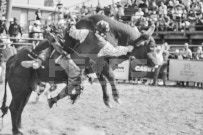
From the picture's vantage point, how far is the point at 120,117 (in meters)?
8.19

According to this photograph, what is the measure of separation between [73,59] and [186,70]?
938 cm

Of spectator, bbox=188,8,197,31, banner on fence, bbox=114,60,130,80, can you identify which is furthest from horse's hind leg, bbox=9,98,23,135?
spectator, bbox=188,8,197,31

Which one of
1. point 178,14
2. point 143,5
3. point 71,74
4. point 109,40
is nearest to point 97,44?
point 109,40

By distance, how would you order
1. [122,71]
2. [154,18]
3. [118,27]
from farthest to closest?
[154,18]
[122,71]
[118,27]

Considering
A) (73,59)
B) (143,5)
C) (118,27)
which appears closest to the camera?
(118,27)

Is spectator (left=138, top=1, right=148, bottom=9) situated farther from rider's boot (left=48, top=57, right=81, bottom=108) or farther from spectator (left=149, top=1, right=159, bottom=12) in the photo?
rider's boot (left=48, top=57, right=81, bottom=108)

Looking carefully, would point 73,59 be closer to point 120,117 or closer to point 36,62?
point 36,62

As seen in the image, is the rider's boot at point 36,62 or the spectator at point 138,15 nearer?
the rider's boot at point 36,62

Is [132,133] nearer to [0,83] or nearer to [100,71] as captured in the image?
[100,71]

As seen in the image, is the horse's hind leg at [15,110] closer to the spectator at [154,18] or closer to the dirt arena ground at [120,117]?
the dirt arena ground at [120,117]

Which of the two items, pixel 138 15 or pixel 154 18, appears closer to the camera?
pixel 154 18

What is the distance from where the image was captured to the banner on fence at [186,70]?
14.9 m

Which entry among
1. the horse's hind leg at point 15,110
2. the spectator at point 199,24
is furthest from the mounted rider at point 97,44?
the spectator at point 199,24

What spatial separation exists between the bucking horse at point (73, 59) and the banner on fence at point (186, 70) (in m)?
8.95
